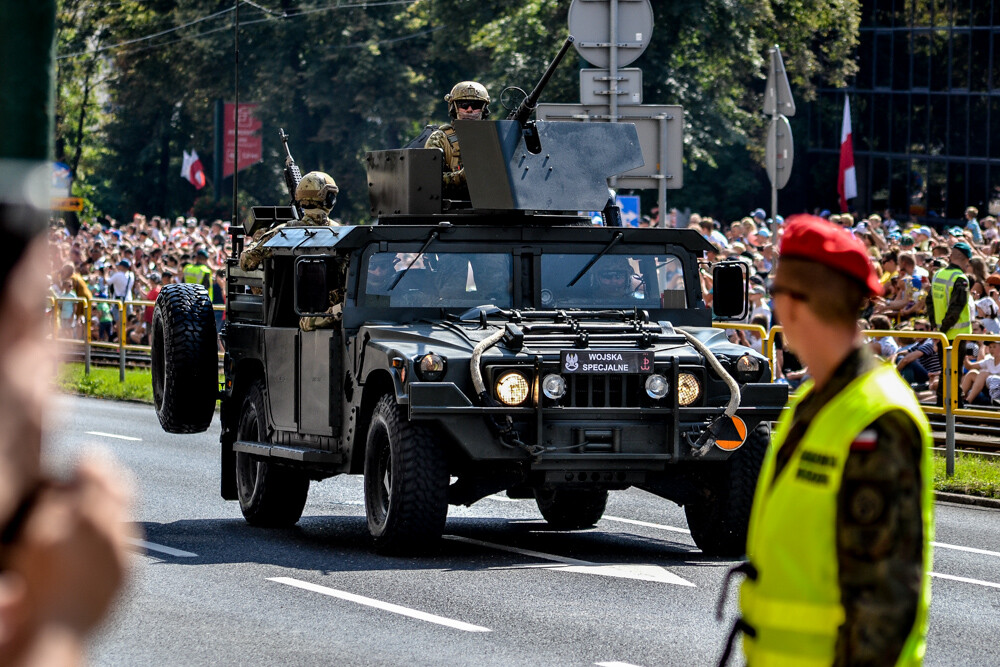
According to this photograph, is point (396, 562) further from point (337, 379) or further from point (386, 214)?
point (386, 214)

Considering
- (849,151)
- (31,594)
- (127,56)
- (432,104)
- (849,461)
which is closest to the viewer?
(31,594)

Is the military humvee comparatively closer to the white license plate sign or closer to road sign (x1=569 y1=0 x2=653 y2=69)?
the white license plate sign

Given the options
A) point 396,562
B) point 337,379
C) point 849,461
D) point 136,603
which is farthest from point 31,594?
point 337,379

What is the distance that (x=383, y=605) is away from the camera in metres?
9.24

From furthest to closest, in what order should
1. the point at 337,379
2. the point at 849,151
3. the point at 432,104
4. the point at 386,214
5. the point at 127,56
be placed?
1. the point at 127,56
2. the point at 432,104
3. the point at 849,151
4. the point at 386,214
5. the point at 337,379

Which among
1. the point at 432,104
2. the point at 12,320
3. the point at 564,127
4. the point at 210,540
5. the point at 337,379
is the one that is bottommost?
the point at 210,540

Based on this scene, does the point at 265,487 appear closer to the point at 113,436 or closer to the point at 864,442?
the point at 113,436

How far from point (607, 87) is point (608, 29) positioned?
51 centimetres

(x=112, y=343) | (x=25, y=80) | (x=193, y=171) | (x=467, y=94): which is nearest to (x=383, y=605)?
(x=467, y=94)

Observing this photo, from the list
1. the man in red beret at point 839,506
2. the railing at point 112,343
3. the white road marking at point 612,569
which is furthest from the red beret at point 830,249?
the railing at point 112,343

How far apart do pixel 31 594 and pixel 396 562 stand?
9.32m

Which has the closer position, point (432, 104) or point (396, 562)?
point (396, 562)

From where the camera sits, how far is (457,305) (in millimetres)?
11820

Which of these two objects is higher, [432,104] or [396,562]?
[432,104]
